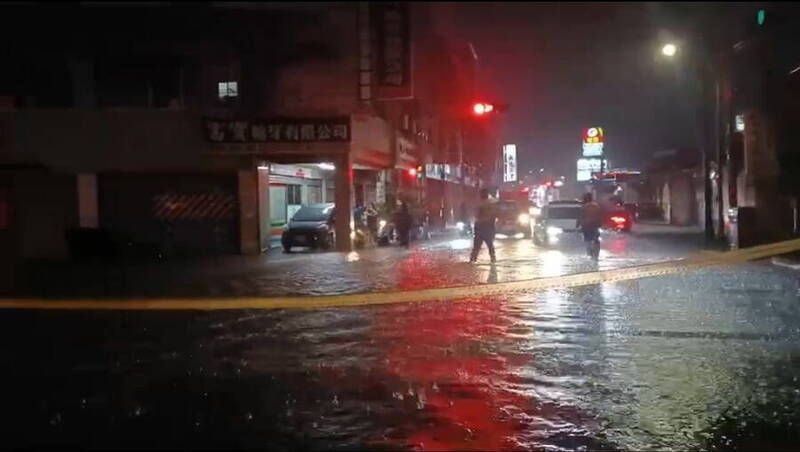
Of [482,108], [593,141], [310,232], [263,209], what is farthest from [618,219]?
[593,141]

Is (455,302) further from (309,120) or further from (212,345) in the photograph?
(309,120)

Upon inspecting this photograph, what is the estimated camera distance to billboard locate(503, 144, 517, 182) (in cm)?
8791

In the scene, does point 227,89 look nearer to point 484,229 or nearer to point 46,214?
point 46,214

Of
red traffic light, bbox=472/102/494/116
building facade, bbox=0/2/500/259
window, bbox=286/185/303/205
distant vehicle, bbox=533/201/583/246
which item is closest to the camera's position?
building facade, bbox=0/2/500/259

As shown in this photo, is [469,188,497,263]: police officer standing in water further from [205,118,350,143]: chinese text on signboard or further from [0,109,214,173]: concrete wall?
[0,109,214,173]: concrete wall

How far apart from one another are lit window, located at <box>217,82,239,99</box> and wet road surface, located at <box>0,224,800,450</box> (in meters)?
12.5

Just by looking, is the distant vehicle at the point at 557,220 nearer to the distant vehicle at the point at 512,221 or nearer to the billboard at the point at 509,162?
the distant vehicle at the point at 512,221

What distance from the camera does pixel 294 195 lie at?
1252 inches

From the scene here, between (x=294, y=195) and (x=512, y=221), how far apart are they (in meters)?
8.61

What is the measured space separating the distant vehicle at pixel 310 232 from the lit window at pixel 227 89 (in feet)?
14.8

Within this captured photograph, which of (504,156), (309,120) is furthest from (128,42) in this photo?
(504,156)

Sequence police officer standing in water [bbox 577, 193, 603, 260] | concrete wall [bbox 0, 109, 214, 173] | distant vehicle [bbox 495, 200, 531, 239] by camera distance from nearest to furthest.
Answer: police officer standing in water [bbox 577, 193, 603, 260] < concrete wall [bbox 0, 109, 214, 173] < distant vehicle [bbox 495, 200, 531, 239]

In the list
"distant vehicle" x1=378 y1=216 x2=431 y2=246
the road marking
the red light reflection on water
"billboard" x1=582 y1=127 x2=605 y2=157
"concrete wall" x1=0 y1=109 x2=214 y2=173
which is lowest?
the red light reflection on water

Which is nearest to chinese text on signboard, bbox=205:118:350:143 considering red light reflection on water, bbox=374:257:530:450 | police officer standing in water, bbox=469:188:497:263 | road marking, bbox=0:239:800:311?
police officer standing in water, bbox=469:188:497:263
